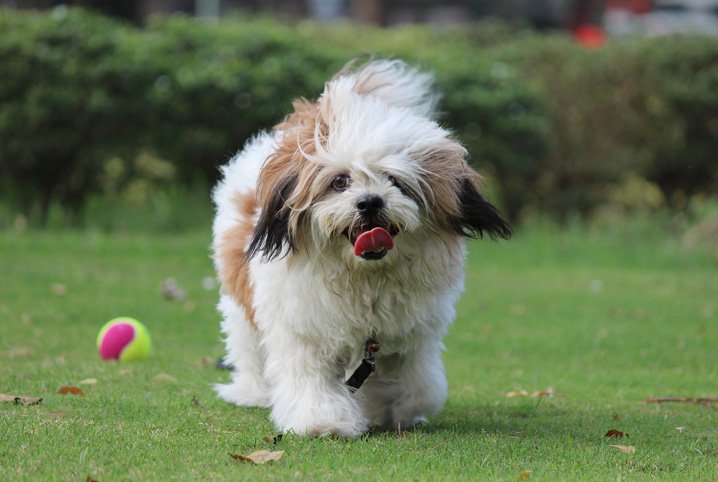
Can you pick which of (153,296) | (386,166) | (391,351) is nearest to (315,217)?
(386,166)

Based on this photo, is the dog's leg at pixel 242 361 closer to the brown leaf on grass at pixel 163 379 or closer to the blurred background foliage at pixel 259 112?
the brown leaf on grass at pixel 163 379

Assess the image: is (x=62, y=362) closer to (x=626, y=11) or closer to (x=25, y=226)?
(x=25, y=226)

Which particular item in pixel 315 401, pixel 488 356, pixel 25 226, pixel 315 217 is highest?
pixel 315 217

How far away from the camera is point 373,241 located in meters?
4.66

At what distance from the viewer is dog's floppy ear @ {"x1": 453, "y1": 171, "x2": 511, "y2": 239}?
16.5ft

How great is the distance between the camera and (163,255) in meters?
11.9

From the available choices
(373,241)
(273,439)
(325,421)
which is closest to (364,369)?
(325,421)

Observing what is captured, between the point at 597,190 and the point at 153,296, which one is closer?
the point at 153,296

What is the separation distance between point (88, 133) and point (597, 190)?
21.8ft

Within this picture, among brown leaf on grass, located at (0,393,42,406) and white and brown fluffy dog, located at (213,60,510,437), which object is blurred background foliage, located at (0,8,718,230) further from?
white and brown fluffy dog, located at (213,60,510,437)

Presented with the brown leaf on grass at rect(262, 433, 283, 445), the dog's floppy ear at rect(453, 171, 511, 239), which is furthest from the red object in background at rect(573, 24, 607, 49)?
the brown leaf on grass at rect(262, 433, 283, 445)

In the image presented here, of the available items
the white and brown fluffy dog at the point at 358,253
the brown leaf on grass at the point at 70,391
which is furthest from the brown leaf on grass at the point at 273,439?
the brown leaf on grass at the point at 70,391

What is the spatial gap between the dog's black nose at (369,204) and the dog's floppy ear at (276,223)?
0.39m

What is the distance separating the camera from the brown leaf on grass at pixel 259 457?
4289 millimetres
